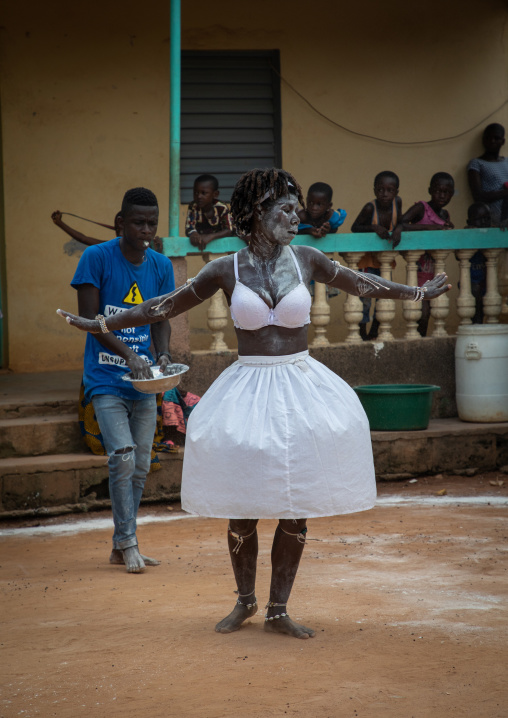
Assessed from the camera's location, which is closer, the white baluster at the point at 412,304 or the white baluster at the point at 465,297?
the white baluster at the point at 412,304

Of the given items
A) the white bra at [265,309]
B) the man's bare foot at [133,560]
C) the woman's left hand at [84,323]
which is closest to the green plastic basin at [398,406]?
the man's bare foot at [133,560]

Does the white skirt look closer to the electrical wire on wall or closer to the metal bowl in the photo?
the metal bowl

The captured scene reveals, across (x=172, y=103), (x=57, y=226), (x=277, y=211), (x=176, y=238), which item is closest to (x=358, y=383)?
(x=176, y=238)

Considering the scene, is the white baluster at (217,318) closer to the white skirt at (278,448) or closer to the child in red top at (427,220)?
the child in red top at (427,220)

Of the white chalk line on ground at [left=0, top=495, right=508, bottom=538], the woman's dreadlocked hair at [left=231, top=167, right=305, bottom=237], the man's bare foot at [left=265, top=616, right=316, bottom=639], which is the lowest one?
the white chalk line on ground at [left=0, top=495, right=508, bottom=538]

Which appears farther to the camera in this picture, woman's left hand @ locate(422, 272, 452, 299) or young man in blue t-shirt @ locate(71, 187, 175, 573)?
young man in blue t-shirt @ locate(71, 187, 175, 573)

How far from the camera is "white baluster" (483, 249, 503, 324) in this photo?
8.07 metres

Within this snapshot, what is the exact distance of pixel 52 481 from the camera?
6.53m

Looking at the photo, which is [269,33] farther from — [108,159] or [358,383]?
[358,383]

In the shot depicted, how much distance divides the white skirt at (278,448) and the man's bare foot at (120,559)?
4.69 feet

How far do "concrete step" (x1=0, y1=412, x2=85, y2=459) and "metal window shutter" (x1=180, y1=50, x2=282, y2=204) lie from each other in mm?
3242

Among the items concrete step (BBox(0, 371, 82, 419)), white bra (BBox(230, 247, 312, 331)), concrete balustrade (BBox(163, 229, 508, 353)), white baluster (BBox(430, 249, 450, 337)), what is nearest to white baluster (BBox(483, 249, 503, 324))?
concrete balustrade (BBox(163, 229, 508, 353))

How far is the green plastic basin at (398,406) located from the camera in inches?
288

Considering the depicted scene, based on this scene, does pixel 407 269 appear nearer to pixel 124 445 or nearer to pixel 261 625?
pixel 124 445
